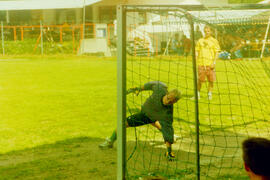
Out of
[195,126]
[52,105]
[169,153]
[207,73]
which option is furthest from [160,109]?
[52,105]

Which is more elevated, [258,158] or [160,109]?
[258,158]

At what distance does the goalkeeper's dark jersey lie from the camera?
5723 mm

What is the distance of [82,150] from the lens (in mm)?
6207

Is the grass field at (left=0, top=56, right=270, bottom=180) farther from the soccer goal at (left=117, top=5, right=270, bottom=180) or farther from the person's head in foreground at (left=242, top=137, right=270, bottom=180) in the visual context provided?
the person's head in foreground at (left=242, top=137, right=270, bottom=180)

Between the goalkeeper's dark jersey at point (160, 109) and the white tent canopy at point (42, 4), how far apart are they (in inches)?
722

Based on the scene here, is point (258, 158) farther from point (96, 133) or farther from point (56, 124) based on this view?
point (56, 124)

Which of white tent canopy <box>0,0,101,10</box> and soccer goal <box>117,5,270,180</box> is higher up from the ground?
white tent canopy <box>0,0,101,10</box>

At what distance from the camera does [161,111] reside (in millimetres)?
5805

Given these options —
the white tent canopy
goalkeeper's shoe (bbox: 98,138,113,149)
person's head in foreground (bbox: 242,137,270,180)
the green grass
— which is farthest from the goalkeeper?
the white tent canopy

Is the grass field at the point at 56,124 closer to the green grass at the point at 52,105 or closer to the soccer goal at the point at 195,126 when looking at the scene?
the green grass at the point at 52,105

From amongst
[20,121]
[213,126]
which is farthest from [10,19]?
[213,126]

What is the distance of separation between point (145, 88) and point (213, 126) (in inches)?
95.1

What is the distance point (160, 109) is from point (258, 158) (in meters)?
3.46

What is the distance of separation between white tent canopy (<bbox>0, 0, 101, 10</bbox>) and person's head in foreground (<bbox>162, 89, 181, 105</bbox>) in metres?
18.6
